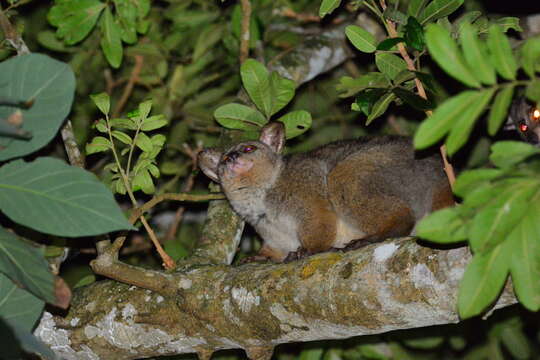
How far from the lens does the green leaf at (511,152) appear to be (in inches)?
82.0

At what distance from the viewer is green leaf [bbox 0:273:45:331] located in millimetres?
2986

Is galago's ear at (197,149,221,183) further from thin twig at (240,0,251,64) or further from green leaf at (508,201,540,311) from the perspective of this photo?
green leaf at (508,201,540,311)

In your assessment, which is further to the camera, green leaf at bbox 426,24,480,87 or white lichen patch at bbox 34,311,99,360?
white lichen patch at bbox 34,311,99,360

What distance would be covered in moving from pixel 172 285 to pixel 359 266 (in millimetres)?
1083

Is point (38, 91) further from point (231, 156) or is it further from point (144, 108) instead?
point (231, 156)

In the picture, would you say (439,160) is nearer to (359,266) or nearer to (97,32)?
(359,266)

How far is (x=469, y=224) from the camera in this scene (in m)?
2.14

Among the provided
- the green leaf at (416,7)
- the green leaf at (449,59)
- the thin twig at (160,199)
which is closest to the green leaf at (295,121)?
the thin twig at (160,199)

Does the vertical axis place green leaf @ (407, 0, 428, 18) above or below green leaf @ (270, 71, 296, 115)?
above

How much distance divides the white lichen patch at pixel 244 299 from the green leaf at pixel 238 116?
1.40 metres

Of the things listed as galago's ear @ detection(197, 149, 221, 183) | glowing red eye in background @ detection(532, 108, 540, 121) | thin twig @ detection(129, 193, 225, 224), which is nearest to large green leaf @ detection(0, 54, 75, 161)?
thin twig @ detection(129, 193, 225, 224)

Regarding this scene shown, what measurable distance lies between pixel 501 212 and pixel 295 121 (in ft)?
8.84

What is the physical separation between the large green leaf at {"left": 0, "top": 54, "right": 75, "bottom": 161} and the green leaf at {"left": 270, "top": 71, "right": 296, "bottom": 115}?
2.00 metres

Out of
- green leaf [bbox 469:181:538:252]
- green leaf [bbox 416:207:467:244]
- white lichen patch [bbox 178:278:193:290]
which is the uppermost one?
green leaf [bbox 469:181:538:252]
